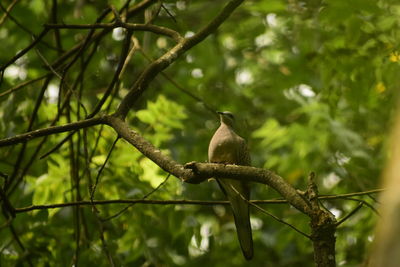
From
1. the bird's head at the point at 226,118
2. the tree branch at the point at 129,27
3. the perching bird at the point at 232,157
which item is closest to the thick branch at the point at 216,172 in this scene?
the tree branch at the point at 129,27

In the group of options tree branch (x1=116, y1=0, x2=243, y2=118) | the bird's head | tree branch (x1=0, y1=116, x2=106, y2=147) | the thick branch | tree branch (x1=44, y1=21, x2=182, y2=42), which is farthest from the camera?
the bird's head

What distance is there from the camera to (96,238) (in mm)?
4676

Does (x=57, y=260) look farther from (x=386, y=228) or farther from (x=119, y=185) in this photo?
(x=386, y=228)

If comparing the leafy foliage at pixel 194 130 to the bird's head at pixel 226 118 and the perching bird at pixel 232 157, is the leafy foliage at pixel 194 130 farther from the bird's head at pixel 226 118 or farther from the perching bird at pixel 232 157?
the bird's head at pixel 226 118

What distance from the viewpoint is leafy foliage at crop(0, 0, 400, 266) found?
183 inches

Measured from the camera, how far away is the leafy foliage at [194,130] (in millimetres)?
4645

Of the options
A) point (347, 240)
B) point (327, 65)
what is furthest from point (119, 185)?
point (347, 240)

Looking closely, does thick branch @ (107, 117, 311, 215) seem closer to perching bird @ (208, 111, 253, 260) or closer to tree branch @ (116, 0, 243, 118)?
tree branch @ (116, 0, 243, 118)

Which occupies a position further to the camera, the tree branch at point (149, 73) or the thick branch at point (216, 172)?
the tree branch at point (149, 73)

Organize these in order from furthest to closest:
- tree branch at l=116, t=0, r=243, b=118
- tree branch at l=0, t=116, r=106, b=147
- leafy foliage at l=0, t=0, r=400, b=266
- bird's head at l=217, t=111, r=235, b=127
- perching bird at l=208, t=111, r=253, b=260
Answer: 1. bird's head at l=217, t=111, r=235, b=127
2. perching bird at l=208, t=111, r=253, b=260
3. leafy foliage at l=0, t=0, r=400, b=266
4. tree branch at l=116, t=0, r=243, b=118
5. tree branch at l=0, t=116, r=106, b=147

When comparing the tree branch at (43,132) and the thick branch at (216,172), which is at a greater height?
the tree branch at (43,132)

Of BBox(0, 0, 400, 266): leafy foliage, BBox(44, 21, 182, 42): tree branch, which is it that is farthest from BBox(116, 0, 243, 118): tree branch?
BBox(0, 0, 400, 266): leafy foliage

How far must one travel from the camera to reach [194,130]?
26.0 ft

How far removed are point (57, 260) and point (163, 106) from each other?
187cm
